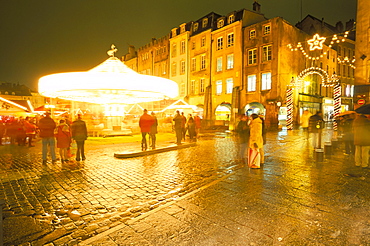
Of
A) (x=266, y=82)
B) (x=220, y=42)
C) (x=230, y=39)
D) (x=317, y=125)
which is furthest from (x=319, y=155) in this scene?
(x=220, y=42)

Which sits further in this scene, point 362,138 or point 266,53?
point 266,53

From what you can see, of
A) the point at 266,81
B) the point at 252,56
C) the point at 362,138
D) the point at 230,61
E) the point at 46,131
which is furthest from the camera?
the point at 230,61

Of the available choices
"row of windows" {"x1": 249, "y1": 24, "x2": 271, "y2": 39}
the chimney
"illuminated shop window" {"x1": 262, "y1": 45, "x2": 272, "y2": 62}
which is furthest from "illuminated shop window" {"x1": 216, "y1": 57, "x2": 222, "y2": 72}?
the chimney

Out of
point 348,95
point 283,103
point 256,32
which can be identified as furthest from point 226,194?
point 348,95

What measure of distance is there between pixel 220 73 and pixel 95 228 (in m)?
29.0

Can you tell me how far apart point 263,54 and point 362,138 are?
21.7 metres

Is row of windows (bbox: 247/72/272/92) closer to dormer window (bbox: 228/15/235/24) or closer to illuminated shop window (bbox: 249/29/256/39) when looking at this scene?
illuminated shop window (bbox: 249/29/256/39)

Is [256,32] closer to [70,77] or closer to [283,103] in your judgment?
[283,103]

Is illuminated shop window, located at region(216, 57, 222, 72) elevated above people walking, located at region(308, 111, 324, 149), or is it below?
above

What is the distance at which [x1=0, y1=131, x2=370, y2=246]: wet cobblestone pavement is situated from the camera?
314 cm

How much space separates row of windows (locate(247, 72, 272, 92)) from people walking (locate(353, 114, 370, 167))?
1972 cm

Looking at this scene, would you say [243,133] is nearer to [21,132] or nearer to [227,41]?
[21,132]

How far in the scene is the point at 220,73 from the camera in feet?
99.8

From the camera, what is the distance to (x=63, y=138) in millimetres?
7969
